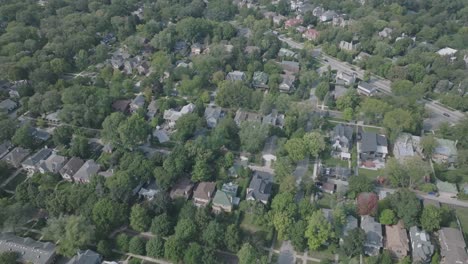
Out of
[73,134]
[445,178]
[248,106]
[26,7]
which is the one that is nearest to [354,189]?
[445,178]

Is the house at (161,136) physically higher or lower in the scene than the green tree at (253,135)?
lower

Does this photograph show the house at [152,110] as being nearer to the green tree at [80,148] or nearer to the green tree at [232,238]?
the green tree at [80,148]

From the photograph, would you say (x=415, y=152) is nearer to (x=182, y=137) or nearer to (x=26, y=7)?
(x=182, y=137)

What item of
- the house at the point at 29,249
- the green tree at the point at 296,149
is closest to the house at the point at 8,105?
the house at the point at 29,249

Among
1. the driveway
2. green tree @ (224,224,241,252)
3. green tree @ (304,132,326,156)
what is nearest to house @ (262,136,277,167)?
green tree @ (304,132,326,156)

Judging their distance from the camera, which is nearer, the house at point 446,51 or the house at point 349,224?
the house at point 349,224
